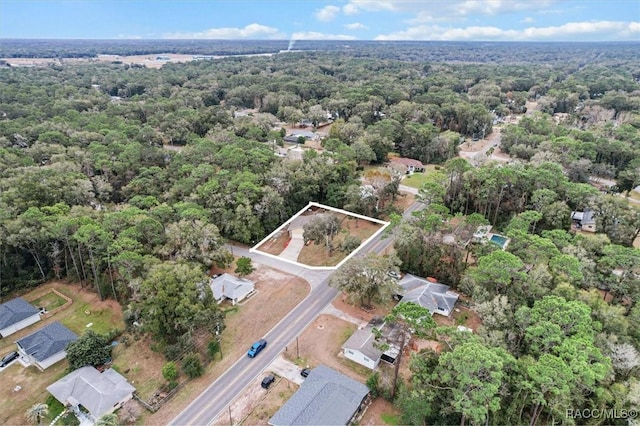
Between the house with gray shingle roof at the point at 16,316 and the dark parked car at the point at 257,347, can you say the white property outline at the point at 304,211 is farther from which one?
the house with gray shingle roof at the point at 16,316

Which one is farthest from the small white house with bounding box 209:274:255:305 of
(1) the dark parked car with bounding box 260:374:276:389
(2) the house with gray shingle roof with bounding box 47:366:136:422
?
(2) the house with gray shingle roof with bounding box 47:366:136:422

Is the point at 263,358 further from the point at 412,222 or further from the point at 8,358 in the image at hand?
the point at 8,358

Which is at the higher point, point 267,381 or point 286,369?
point 267,381

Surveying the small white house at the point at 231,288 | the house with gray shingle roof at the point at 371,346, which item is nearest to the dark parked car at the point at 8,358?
the small white house at the point at 231,288

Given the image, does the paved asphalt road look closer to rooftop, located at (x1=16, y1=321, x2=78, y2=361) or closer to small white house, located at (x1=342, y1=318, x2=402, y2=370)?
small white house, located at (x1=342, y1=318, x2=402, y2=370)

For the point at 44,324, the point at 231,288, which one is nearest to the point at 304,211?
the point at 231,288

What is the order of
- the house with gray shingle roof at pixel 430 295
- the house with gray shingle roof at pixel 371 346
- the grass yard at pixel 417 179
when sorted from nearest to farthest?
the house with gray shingle roof at pixel 371 346 < the house with gray shingle roof at pixel 430 295 < the grass yard at pixel 417 179

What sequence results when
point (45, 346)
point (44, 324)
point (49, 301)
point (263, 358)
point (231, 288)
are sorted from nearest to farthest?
1. point (263, 358)
2. point (45, 346)
3. point (44, 324)
4. point (231, 288)
5. point (49, 301)
